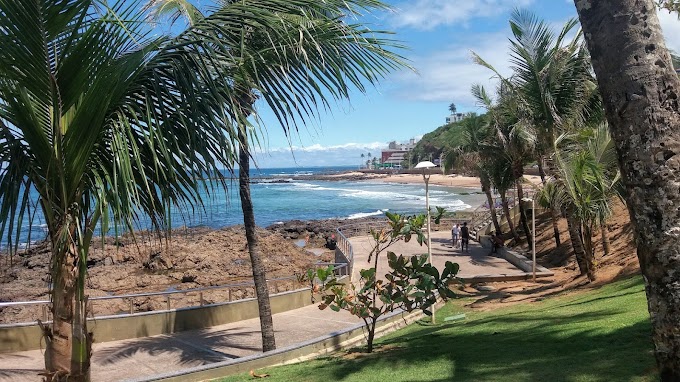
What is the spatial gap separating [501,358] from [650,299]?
2313mm

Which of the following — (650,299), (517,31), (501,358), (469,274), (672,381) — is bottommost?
(469,274)

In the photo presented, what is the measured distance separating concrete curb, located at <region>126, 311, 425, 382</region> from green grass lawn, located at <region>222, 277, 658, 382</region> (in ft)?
1.07

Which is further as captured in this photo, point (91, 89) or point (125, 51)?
point (125, 51)

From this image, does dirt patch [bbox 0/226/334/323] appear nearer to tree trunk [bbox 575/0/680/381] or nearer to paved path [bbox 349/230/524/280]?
paved path [bbox 349/230/524/280]

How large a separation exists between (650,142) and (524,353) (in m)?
2.87

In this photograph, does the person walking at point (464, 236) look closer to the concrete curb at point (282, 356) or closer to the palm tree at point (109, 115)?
the concrete curb at point (282, 356)

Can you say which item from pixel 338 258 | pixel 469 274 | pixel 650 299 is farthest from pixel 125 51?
pixel 338 258

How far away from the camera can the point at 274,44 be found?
310 cm

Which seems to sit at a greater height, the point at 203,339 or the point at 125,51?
the point at 125,51

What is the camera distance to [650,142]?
120 inches

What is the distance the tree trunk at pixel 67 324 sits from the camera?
9.29 ft

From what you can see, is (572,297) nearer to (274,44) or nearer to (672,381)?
(672,381)

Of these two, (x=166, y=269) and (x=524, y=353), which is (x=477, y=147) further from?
(x=524, y=353)

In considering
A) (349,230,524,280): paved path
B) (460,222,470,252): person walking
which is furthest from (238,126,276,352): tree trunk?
(460,222,470,252): person walking
